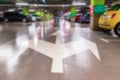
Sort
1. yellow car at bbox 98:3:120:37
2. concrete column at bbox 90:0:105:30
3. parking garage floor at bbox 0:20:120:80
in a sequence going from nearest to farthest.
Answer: parking garage floor at bbox 0:20:120:80
yellow car at bbox 98:3:120:37
concrete column at bbox 90:0:105:30

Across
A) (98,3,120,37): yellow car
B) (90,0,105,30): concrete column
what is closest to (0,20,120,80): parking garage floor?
(98,3,120,37): yellow car

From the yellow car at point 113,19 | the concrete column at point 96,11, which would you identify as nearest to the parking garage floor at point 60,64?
the yellow car at point 113,19

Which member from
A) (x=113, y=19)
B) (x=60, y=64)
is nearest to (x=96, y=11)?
(x=113, y=19)

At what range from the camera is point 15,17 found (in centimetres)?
3164

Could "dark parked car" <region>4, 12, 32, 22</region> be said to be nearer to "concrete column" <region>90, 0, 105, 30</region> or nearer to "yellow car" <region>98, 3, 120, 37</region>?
"concrete column" <region>90, 0, 105, 30</region>

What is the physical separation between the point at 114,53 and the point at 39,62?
2.50 meters

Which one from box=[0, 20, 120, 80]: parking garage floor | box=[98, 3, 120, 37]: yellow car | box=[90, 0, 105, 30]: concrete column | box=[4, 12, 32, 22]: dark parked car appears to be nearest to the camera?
box=[0, 20, 120, 80]: parking garage floor

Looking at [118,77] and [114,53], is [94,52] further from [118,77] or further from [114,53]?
[118,77]

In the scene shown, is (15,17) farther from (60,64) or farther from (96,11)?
(60,64)

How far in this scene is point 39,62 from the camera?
19.3 ft

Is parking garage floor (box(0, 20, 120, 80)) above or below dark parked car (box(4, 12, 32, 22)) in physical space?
below

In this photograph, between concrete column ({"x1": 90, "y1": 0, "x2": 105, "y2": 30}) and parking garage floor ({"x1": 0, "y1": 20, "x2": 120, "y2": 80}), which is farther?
concrete column ({"x1": 90, "y1": 0, "x2": 105, "y2": 30})

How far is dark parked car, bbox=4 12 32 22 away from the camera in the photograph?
31.3 metres

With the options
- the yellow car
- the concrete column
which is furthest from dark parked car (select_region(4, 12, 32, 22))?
the yellow car
